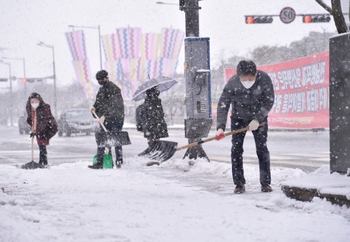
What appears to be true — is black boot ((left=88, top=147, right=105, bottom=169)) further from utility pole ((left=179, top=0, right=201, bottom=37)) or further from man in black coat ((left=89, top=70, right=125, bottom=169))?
utility pole ((left=179, top=0, right=201, bottom=37))

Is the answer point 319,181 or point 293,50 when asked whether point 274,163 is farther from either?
point 293,50

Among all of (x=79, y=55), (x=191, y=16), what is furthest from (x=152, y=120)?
(x=79, y=55)

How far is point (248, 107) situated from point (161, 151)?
2.92 metres

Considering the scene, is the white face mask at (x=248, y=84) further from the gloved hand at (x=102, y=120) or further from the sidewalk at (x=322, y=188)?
the gloved hand at (x=102, y=120)

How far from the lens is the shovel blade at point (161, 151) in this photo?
28.5ft

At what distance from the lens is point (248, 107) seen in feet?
22.2

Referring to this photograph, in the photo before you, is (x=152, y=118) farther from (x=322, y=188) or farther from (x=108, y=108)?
(x=322, y=188)

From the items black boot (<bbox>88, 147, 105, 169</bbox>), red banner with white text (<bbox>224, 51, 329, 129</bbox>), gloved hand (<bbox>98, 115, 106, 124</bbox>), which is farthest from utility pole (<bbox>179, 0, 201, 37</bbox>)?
red banner with white text (<bbox>224, 51, 329, 129</bbox>)

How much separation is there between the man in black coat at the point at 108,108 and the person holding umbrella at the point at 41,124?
1.12 m

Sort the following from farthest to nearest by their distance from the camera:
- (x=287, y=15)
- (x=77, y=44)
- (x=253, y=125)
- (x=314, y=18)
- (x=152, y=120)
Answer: (x=77, y=44) < (x=287, y=15) < (x=314, y=18) < (x=152, y=120) < (x=253, y=125)

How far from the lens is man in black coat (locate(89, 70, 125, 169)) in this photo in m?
9.99

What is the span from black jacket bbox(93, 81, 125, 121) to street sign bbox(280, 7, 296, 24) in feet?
51.9

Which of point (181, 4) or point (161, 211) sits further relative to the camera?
point (181, 4)

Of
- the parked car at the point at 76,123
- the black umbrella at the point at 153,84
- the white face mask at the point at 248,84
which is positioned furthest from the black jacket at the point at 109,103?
the parked car at the point at 76,123
